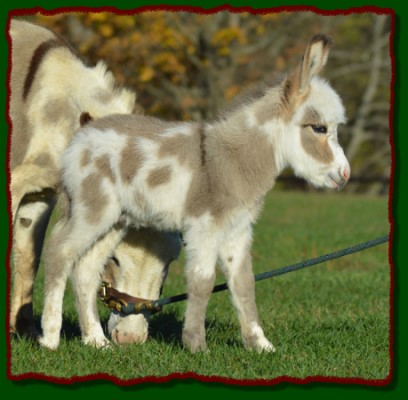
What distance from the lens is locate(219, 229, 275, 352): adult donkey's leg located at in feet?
16.8

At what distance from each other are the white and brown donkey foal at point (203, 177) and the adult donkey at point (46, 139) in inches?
13.9

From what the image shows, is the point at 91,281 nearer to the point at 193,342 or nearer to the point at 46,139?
the point at 193,342

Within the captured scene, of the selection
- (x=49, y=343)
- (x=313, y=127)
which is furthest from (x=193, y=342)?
(x=313, y=127)

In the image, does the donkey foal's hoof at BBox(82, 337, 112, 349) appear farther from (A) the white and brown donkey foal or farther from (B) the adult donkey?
(B) the adult donkey

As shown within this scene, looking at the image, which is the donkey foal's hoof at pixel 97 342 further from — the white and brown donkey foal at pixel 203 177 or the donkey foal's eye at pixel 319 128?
the donkey foal's eye at pixel 319 128

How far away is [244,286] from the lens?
5133mm

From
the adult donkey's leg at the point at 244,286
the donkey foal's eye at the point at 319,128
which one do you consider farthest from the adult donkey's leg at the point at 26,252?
the donkey foal's eye at the point at 319,128

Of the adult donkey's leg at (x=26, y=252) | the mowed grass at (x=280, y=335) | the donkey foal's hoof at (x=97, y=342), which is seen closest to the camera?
the mowed grass at (x=280, y=335)

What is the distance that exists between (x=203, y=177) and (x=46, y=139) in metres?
1.59

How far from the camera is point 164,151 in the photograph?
5000 mm

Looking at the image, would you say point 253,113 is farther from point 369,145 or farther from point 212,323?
point 369,145

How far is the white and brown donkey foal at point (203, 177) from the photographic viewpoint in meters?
4.81

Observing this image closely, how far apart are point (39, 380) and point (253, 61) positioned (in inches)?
891

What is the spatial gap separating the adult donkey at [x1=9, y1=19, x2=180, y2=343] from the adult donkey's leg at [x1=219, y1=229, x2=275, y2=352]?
21.3 inches
